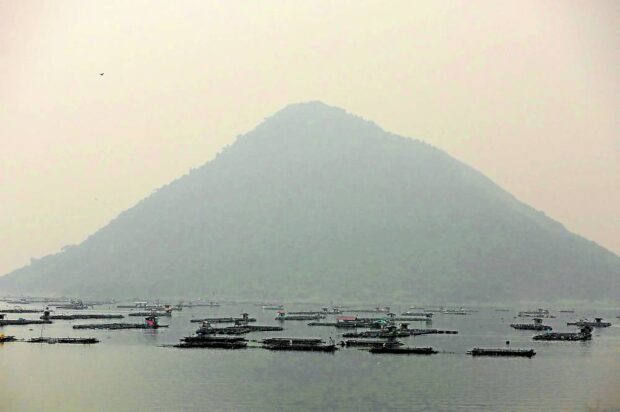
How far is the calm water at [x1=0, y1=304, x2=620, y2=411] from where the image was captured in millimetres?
66938

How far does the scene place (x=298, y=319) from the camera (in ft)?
579

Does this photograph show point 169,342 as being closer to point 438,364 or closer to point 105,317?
point 438,364

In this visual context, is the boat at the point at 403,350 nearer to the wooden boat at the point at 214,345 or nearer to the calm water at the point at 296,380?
the calm water at the point at 296,380

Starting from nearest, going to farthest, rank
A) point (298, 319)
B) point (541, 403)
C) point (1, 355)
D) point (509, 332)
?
point (541, 403)
point (1, 355)
point (509, 332)
point (298, 319)

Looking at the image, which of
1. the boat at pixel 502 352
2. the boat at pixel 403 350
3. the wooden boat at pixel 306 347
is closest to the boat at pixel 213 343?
the wooden boat at pixel 306 347

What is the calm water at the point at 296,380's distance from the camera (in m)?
66.9

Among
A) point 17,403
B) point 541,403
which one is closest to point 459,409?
point 541,403

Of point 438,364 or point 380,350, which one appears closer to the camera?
point 438,364

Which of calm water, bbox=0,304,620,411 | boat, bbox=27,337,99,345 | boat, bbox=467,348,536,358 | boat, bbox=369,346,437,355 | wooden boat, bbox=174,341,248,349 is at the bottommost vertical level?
calm water, bbox=0,304,620,411

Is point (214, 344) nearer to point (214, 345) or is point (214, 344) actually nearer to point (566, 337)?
point (214, 345)

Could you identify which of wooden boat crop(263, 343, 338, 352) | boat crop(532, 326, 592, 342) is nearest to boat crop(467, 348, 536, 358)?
wooden boat crop(263, 343, 338, 352)

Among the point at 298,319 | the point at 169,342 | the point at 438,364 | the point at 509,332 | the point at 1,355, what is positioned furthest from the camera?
the point at 298,319

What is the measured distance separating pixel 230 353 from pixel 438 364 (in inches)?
925

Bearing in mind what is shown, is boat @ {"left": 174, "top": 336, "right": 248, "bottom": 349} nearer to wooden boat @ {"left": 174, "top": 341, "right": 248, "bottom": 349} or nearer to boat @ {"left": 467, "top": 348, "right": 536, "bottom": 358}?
wooden boat @ {"left": 174, "top": 341, "right": 248, "bottom": 349}
